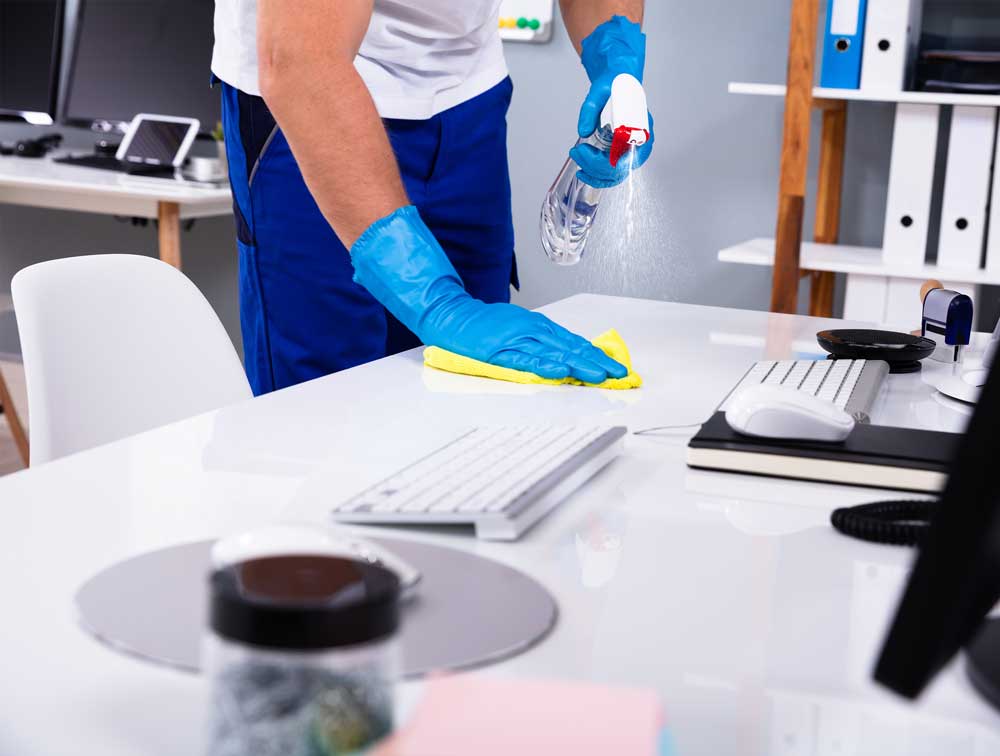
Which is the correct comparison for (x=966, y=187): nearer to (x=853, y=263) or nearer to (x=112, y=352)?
(x=853, y=263)

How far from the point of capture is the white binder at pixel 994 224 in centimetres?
272

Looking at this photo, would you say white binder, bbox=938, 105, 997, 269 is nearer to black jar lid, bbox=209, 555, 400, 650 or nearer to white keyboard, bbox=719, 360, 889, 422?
white keyboard, bbox=719, 360, 889, 422

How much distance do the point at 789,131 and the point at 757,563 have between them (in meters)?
2.19

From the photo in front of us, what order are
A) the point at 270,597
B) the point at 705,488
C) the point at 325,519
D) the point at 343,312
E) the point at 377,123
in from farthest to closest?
the point at 343,312 < the point at 377,123 < the point at 705,488 < the point at 325,519 < the point at 270,597

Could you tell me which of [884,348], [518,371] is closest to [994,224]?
[884,348]

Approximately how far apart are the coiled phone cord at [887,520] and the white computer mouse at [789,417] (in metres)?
0.11

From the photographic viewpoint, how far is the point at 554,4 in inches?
133

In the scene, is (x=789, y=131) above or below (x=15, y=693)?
above

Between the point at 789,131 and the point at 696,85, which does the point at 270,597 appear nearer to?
the point at 789,131

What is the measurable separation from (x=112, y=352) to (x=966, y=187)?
2105 millimetres

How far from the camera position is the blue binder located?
274 centimetres

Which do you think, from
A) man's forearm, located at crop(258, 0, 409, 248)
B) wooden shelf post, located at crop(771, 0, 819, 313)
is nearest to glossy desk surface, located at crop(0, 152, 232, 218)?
wooden shelf post, located at crop(771, 0, 819, 313)

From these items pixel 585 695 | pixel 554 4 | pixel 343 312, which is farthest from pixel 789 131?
pixel 585 695

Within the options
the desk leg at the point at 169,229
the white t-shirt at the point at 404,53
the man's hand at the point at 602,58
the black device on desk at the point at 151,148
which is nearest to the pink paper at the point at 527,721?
the man's hand at the point at 602,58
